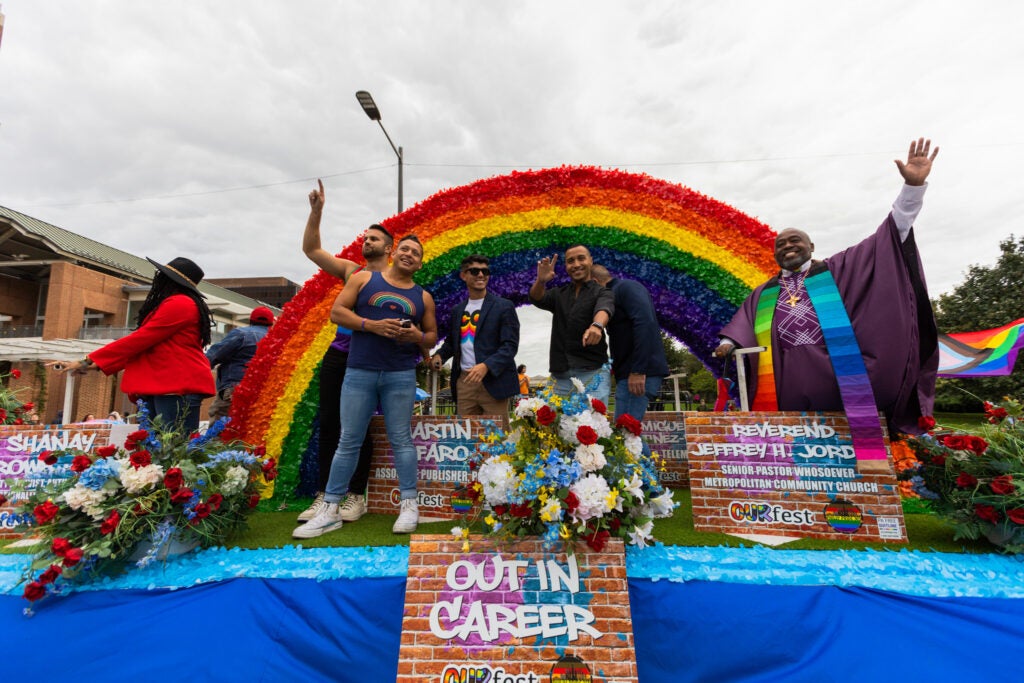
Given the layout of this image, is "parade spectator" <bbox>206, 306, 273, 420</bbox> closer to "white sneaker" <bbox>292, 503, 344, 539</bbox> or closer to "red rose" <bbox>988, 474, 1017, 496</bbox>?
"white sneaker" <bbox>292, 503, 344, 539</bbox>

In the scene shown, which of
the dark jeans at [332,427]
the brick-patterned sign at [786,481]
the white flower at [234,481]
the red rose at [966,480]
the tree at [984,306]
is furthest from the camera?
the tree at [984,306]

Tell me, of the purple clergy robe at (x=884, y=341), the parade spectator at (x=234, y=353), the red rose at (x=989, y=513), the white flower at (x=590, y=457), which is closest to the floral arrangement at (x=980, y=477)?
the red rose at (x=989, y=513)

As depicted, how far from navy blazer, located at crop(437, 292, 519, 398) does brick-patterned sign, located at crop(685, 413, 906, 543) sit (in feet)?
4.17

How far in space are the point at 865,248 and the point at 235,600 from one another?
12.5 ft

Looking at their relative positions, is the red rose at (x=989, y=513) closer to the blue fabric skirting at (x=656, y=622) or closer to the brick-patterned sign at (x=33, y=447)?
the blue fabric skirting at (x=656, y=622)

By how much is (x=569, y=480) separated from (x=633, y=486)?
333 mm

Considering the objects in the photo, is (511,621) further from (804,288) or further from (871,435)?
(804,288)

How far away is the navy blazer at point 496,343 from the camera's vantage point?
10.8 feet

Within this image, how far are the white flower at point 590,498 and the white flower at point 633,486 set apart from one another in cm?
14

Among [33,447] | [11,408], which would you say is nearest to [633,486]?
[33,447]

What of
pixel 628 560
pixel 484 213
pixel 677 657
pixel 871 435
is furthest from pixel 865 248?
pixel 484 213

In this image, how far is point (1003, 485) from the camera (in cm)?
217

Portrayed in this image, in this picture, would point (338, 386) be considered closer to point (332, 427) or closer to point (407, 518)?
point (332, 427)

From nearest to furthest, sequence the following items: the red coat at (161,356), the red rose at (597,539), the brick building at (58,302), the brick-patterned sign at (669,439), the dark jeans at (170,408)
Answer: the red rose at (597,539), the red coat at (161,356), the dark jeans at (170,408), the brick-patterned sign at (669,439), the brick building at (58,302)
